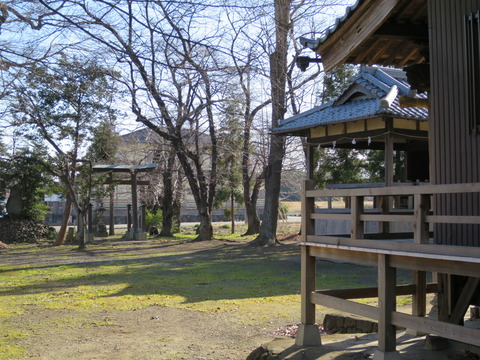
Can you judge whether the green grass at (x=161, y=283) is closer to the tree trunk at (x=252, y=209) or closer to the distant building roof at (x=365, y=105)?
the distant building roof at (x=365, y=105)

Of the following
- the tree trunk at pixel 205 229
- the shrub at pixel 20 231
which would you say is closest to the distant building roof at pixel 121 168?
the tree trunk at pixel 205 229

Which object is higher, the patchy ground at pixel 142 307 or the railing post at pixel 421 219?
Answer: the railing post at pixel 421 219

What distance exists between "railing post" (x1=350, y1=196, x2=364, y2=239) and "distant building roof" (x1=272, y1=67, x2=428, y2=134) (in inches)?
280

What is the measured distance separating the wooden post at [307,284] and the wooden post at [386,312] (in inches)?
50.5

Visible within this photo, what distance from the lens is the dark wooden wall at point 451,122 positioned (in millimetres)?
5805

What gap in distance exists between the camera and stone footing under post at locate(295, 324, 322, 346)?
6855 mm

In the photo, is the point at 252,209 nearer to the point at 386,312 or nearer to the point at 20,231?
the point at 20,231

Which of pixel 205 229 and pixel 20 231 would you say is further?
pixel 20 231

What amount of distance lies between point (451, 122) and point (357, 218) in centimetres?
150

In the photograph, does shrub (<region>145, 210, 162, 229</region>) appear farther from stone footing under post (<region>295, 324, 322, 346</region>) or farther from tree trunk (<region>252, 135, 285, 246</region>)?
stone footing under post (<region>295, 324, 322, 346</region>)

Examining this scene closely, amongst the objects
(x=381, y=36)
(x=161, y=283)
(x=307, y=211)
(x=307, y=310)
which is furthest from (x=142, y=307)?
(x=381, y=36)

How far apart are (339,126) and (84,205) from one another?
1289 centimetres

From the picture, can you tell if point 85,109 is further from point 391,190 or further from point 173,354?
point 391,190

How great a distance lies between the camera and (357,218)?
6230 millimetres
